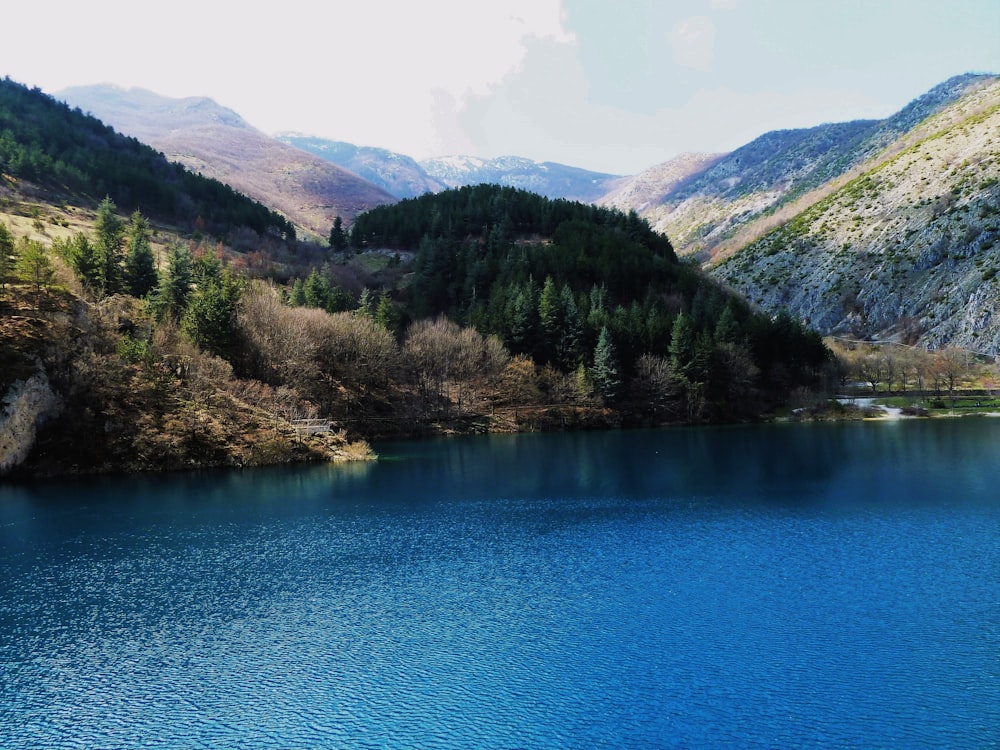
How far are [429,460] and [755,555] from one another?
4370 centimetres

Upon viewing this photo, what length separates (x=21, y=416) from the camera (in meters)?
60.2

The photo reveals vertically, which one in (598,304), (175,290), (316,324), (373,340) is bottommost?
(373,340)

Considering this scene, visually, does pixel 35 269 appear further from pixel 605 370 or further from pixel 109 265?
pixel 605 370

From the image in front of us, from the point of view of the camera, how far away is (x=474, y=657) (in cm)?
2472

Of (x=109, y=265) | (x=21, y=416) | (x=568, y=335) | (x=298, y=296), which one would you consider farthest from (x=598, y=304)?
(x=21, y=416)

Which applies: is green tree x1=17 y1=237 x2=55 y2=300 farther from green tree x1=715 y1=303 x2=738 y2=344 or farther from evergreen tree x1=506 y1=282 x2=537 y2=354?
green tree x1=715 y1=303 x2=738 y2=344

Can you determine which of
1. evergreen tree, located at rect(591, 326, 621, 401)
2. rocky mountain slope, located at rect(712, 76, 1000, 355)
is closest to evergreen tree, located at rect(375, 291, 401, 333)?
evergreen tree, located at rect(591, 326, 621, 401)

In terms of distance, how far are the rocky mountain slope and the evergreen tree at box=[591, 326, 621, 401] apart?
7866 cm

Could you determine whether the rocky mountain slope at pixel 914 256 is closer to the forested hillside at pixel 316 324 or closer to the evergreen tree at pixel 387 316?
the forested hillside at pixel 316 324

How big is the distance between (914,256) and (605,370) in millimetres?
101250

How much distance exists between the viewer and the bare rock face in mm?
59375

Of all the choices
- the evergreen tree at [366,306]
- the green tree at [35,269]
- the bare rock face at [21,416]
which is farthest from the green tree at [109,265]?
the evergreen tree at [366,306]

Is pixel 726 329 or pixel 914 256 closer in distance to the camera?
pixel 726 329

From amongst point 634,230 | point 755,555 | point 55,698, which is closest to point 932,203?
point 634,230
